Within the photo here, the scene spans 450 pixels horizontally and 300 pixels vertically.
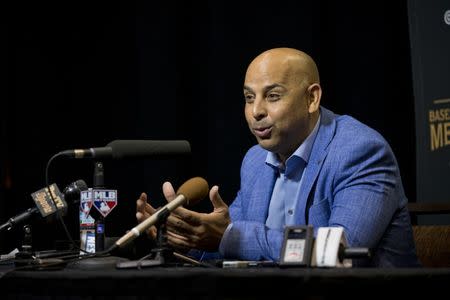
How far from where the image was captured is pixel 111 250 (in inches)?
60.4

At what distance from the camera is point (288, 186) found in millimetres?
2336

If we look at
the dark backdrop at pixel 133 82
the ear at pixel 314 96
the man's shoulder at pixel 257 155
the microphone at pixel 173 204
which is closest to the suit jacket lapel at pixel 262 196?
the man's shoulder at pixel 257 155

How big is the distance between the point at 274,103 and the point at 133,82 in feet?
5.45

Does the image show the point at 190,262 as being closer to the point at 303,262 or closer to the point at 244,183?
the point at 303,262

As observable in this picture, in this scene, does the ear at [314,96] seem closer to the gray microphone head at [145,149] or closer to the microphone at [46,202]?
the gray microphone head at [145,149]

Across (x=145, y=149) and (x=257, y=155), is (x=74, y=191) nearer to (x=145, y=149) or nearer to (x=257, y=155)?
(x=145, y=149)

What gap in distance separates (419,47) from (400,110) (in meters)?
0.47

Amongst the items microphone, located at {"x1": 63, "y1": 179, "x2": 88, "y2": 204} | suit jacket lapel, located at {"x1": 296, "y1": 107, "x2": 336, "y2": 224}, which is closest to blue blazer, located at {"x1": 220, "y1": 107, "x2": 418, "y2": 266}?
suit jacket lapel, located at {"x1": 296, "y1": 107, "x2": 336, "y2": 224}

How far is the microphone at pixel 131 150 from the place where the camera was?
5.70 ft

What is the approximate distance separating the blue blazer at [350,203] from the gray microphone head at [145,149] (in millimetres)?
251

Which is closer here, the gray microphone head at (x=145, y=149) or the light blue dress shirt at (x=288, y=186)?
the gray microphone head at (x=145, y=149)

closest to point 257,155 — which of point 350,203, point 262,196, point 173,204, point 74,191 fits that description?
point 262,196

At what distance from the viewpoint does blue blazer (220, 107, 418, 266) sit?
1.94 meters

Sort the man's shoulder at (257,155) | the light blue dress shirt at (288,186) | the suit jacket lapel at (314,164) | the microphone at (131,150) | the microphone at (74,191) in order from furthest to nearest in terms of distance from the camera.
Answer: the man's shoulder at (257,155) < the light blue dress shirt at (288,186) < the suit jacket lapel at (314,164) < the microphone at (74,191) < the microphone at (131,150)
